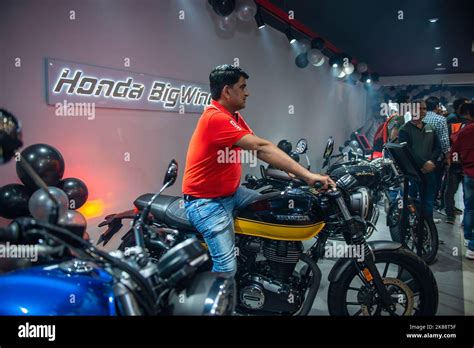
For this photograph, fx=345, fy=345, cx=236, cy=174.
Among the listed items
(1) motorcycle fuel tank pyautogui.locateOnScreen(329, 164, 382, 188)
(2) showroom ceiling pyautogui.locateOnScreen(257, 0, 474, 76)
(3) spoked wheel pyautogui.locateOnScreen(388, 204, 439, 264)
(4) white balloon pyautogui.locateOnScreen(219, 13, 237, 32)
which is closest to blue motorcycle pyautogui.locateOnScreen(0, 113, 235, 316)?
(1) motorcycle fuel tank pyautogui.locateOnScreen(329, 164, 382, 188)

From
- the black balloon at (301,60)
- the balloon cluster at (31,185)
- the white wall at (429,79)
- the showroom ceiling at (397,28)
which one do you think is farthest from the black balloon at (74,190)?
the white wall at (429,79)

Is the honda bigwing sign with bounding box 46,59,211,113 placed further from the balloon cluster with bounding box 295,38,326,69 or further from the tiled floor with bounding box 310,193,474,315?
the balloon cluster with bounding box 295,38,326,69

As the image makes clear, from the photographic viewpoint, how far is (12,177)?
2539 mm

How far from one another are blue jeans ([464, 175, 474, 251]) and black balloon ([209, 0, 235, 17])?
3087 mm

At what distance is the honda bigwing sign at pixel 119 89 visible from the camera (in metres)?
2.73

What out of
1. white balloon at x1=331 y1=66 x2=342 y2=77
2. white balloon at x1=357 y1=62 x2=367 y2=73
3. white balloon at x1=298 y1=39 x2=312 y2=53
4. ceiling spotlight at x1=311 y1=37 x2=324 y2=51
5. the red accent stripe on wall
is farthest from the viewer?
white balloon at x1=357 y1=62 x2=367 y2=73

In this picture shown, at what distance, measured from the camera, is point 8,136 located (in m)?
1.09

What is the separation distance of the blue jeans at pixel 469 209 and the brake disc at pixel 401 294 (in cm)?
185

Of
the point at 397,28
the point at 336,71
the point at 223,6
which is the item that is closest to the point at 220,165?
the point at 223,6

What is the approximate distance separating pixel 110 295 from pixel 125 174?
7.80 feet

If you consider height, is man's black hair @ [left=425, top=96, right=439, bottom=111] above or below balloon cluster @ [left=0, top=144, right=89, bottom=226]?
above

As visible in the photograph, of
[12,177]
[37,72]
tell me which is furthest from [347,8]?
[12,177]

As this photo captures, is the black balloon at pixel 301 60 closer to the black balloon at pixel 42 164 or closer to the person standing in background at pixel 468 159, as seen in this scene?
the person standing in background at pixel 468 159

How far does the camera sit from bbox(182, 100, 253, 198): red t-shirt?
6.27 ft
